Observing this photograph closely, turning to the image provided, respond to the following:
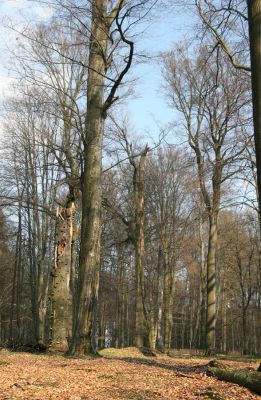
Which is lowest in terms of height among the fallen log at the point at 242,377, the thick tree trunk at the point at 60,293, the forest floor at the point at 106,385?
the forest floor at the point at 106,385

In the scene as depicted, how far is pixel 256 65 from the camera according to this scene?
7.00 meters

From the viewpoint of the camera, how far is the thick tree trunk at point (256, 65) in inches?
267

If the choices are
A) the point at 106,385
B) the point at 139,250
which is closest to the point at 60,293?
the point at 106,385

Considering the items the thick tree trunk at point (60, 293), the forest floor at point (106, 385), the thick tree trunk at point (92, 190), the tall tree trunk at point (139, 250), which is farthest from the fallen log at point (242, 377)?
the tall tree trunk at point (139, 250)

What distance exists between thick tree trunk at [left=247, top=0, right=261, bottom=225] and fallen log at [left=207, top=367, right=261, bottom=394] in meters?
2.51

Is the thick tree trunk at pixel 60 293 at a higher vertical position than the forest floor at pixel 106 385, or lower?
higher

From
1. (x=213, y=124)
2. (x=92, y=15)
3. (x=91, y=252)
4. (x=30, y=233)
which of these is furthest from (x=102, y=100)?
(x=30, y=233)

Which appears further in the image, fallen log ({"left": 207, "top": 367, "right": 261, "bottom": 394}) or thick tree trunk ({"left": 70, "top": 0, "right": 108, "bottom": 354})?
thick tree trunk ({"left": 70, "top": 0, "right": 108, "bottom": 354})

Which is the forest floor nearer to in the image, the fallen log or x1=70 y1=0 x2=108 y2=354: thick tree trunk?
the fallen log

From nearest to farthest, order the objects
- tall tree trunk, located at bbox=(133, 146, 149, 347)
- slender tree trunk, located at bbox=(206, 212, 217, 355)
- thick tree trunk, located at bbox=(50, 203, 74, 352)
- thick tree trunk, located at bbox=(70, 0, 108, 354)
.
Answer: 1. thick tree trunk, located at bbox=(70, 0, 108, 354)
2. thick tree trunk, located at bbox=(50, 203, 74, 352)
3. slender tree trunk, located at bbox=(206, 212, 217, 355)
4. tall tree trunk, located at bbox=(133, 146, 149, 347)

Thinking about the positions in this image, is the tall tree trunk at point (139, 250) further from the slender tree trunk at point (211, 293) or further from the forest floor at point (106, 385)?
the forest floor at point (106, 385)

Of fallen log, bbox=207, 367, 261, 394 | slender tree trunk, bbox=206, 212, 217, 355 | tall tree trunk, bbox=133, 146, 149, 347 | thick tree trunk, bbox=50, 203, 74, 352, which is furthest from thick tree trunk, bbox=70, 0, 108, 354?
slender tree trunk, bbox=206, 212, 217, 355

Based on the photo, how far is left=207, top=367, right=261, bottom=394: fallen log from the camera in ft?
18.2

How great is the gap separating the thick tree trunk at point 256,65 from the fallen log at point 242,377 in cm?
251
